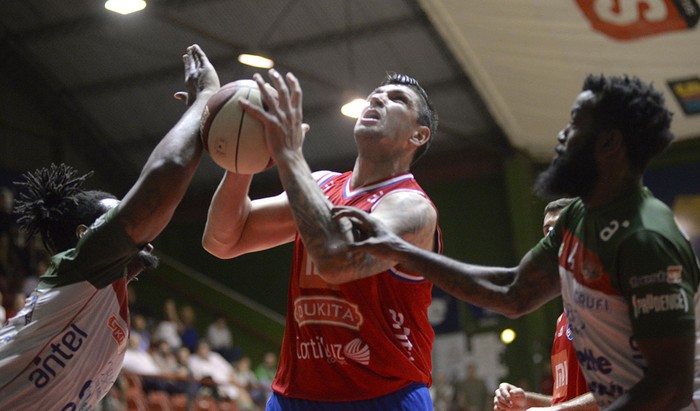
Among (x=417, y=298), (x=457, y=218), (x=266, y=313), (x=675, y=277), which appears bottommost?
(x=675, y=277)

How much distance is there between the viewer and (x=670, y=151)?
19484mm

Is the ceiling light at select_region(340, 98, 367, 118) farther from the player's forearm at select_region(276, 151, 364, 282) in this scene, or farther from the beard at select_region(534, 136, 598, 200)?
the beard at select_region(534, 136, 598, 200)

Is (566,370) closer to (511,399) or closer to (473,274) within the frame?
(511,399)

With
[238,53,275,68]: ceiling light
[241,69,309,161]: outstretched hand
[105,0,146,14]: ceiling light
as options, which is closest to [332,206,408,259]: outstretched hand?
[241,69,309,161]: outstretched hand

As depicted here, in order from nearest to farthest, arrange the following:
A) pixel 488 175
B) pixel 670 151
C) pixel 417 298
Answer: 1. pixel 417 298
2. pixel 670 151
3. pixel 488 175

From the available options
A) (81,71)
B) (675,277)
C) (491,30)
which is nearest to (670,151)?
(491,30)

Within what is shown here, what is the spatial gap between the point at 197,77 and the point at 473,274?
166cm

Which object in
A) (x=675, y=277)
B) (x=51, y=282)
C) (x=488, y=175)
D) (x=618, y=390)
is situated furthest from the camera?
(x=488, y=175)

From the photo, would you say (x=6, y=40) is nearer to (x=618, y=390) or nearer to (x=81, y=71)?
(x=81, y=71)

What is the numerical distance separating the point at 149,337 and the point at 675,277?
13629 mm

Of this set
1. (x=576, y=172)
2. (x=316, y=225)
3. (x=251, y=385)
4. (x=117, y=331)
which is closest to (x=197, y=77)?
(x=316, y=225)

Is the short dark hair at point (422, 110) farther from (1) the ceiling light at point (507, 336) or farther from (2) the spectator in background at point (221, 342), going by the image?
(1) the ceiling light at point (507, 336)

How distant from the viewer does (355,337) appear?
4.51 meters

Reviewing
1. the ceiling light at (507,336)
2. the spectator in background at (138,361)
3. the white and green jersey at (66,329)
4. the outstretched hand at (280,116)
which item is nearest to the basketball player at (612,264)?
the outstretched hand at (280,116)
